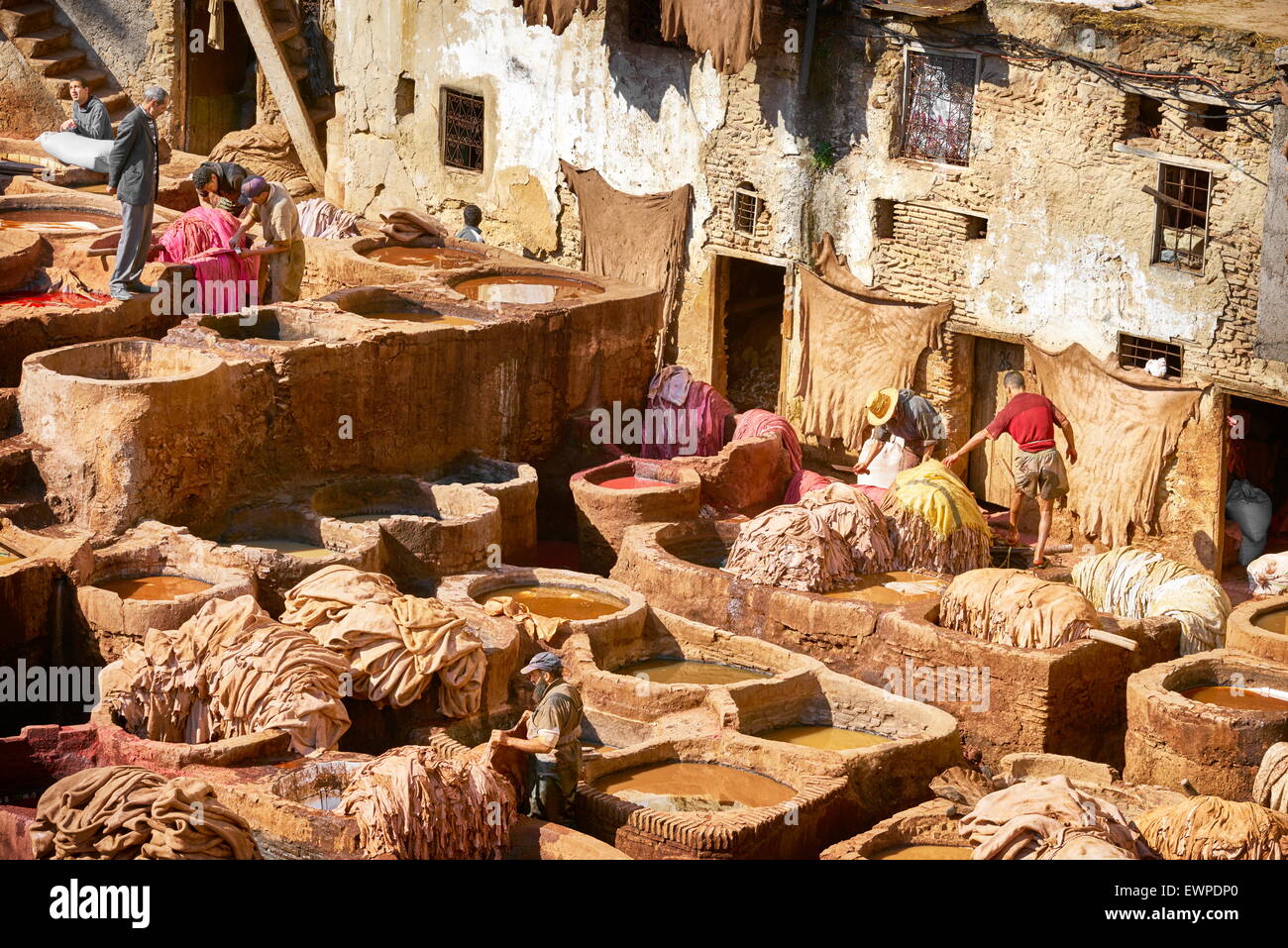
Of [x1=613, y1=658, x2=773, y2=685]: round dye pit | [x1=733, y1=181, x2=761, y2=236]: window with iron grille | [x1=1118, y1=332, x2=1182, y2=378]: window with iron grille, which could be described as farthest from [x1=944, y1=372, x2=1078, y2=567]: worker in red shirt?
[x1=733, y1=181, x2=761, y2=236]: window with iron grille

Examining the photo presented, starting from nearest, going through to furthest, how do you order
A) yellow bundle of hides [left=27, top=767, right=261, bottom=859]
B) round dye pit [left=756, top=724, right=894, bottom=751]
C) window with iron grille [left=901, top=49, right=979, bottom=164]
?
yellow bundle of hides [left=27, top=767, right=261, bottom=859] < round dye pit [left=756, top=724, right=894, bottom=751] < window with iron grille [left=901, top=49, right=979, bottom=164]

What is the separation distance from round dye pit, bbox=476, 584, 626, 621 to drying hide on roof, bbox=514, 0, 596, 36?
7.52m

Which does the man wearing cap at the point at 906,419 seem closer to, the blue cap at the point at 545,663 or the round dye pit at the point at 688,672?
the round dye pit at the point at 688,672

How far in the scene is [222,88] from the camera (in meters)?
30.3

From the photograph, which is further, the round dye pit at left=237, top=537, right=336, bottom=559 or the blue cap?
the round dye pit at left=237, top=537, right=336, bottom=559

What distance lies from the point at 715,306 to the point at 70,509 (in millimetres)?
8488

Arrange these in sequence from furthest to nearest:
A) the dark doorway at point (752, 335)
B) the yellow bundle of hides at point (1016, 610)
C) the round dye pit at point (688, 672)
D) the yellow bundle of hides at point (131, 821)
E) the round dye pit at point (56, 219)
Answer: the dark doorway at point (752, 335)
the round dye pit at point (56, 219)
the round dye pit at point (688, 672)
the yellow bundle of hides at point (1016, 610)
the yellow bundle of hides at point (131, 821)

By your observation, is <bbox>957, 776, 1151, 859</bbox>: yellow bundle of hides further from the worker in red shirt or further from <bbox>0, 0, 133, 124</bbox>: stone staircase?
<bbox>0, 0, 133, 124</bbox>: stone staircase

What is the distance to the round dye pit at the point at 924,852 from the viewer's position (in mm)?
14258

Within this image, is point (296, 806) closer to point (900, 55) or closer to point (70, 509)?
point (70, 509)

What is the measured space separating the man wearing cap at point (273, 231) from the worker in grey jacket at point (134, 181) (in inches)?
47.6

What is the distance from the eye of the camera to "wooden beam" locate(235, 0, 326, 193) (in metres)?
27.9

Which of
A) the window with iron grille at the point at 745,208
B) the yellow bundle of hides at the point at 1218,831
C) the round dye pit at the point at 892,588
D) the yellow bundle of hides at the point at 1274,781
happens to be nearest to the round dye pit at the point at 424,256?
the window with iron grille at the point at 745,208

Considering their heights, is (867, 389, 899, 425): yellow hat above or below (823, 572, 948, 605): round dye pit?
above
